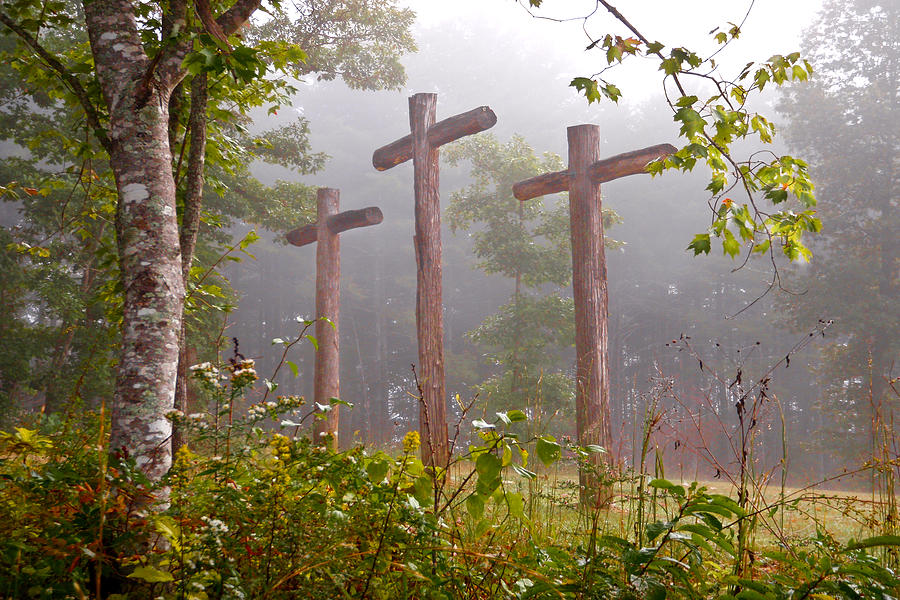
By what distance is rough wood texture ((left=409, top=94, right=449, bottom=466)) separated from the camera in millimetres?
7492

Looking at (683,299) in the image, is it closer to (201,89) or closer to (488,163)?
(488,163)

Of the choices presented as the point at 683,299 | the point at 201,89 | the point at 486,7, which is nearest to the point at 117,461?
the point at 201,89

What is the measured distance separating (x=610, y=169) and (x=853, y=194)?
17.5 m

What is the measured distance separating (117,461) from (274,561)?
0.61 metres

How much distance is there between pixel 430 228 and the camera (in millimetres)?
7938

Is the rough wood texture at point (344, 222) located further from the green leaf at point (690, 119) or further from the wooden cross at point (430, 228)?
the green leaf at point (690, 119)

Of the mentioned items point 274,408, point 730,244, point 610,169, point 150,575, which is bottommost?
point 150,575

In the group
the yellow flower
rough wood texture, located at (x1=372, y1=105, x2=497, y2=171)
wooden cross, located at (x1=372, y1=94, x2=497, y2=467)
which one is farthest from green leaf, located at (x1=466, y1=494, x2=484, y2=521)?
rough wood texture, located at (x1=372, y1=105, x2=497, y2=171)

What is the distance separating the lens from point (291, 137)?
51.0 ft

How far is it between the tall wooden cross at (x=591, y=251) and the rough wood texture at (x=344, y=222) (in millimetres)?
2710

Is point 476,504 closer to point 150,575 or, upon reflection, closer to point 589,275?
point 150,575

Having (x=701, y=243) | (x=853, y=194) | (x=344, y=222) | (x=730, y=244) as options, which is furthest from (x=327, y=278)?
(x=853, y=194)

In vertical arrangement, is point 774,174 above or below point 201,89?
below

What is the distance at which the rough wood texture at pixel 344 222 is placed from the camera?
9.33 metres
